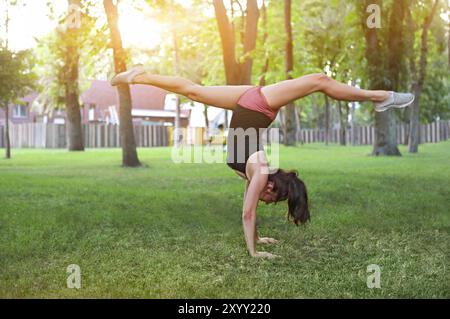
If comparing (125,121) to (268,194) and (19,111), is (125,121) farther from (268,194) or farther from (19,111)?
(19,111)

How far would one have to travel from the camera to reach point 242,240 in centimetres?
680

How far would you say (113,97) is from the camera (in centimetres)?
5500

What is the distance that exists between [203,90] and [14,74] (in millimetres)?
11578

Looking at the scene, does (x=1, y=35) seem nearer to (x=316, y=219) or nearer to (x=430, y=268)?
(x=316, y=219)

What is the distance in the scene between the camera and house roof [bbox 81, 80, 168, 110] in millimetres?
53594

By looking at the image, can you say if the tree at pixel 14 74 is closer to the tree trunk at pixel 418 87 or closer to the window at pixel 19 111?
the tree trunk at pixel 418 87

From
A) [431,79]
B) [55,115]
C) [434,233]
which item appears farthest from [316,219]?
[55,115]

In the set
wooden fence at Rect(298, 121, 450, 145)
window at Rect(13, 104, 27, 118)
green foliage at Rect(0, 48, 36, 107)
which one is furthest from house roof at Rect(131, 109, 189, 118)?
green foliage at Rect(0, 48, 36, 107)

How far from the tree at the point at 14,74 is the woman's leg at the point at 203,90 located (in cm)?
1074

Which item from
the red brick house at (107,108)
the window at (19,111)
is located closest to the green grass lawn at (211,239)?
the red brick house at (107,108)

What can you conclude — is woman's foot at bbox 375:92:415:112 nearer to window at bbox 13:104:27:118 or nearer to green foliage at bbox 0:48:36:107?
green foliage at bbox 0:48:36:107

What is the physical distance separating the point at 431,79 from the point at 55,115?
122ft

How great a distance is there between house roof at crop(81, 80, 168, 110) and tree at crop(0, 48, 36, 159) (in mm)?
36711

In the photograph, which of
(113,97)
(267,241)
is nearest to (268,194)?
(267,241)
